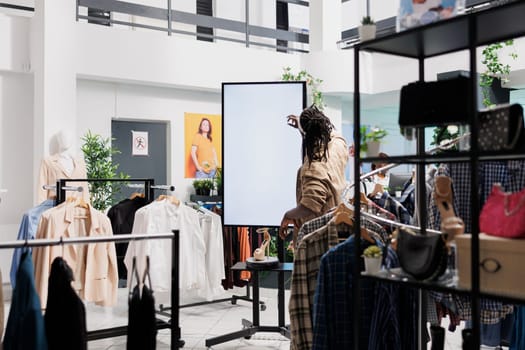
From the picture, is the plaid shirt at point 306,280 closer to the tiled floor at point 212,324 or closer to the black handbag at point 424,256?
the black handbag at point 424,256

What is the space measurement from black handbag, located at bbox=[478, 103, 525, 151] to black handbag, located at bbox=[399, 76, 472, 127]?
0.25 ft

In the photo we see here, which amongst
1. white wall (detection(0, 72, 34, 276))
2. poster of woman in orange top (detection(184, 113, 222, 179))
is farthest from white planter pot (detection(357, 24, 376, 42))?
poster of woman in orange top (detection(184, 113, 222, 179))

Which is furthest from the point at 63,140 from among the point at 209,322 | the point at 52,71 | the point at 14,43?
the point at 209,322

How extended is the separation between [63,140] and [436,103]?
5140mm

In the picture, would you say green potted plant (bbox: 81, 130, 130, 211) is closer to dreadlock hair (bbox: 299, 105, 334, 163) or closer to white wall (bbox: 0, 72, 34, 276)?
white wall (bbox: 0, 72, 34, 276)

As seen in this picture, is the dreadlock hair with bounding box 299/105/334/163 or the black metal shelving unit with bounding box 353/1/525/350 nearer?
the black metal shelving unit with bounding box 353/1/525/350

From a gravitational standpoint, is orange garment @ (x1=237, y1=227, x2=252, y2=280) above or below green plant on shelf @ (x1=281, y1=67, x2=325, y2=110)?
below

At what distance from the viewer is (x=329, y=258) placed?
2455mm

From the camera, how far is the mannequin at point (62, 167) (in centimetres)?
611

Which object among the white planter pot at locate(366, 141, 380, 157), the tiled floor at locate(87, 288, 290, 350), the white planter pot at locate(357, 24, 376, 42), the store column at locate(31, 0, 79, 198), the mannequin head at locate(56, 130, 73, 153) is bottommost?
the tiled floor at locate(87, 288, 290, 350)

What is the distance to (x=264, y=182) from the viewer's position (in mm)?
4422

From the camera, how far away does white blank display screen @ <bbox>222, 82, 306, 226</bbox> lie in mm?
4387

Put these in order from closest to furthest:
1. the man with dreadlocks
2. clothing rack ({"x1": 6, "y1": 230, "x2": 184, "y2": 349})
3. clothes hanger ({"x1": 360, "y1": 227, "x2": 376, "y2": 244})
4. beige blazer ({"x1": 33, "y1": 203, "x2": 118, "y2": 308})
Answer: clothing rack ({"x1": 6, "y1": 230, "x2": 184, "y2": 349}) → clothes hanger ({"x1": 360, "y1": 227, "x2": 376, "y2": 244}) → the man with dreadlocks → beige blazer ({"x1": 33, "y1": 203, "x2": 118, "y2": 308})

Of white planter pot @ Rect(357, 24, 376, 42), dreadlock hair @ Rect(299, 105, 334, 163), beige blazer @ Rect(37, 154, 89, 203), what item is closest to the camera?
white planter pot @ Rect(357, 24, 376, 42)
